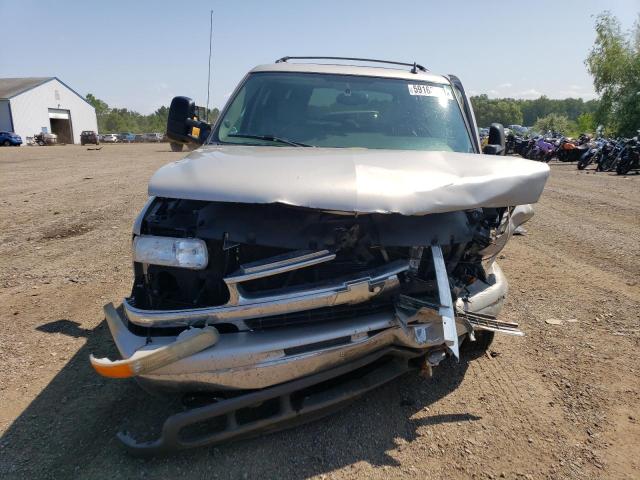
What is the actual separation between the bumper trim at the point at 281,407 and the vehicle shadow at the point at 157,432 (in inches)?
5.1

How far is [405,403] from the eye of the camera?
9.42 feet

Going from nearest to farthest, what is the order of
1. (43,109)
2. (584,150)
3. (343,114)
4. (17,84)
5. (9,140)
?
(343,114), (584,150), (9,140), (17,84), (43,109)

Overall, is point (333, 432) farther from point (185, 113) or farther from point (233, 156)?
point (185, 113)

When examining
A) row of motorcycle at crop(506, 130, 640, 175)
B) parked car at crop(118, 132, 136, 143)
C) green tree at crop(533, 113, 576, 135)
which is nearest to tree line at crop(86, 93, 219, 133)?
parked car at crop(118, 132, 136, 143)

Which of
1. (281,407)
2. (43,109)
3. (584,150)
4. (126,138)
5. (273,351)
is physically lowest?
(126,138)

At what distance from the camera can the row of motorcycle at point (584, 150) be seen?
16.1m

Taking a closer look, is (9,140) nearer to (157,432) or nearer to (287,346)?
(157,432)

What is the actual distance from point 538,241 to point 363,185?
5.59 metres

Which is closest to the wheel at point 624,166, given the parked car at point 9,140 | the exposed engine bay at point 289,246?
the exposed engine bay at point 289,246

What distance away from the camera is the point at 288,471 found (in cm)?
229

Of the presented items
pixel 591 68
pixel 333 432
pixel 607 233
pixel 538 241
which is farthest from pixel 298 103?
pixel 591 68

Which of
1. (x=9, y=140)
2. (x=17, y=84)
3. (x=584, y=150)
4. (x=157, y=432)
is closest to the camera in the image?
(x=157, y=432)

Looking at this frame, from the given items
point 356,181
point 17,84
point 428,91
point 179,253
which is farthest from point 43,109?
point 356,181

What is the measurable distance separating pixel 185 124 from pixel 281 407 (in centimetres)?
238
